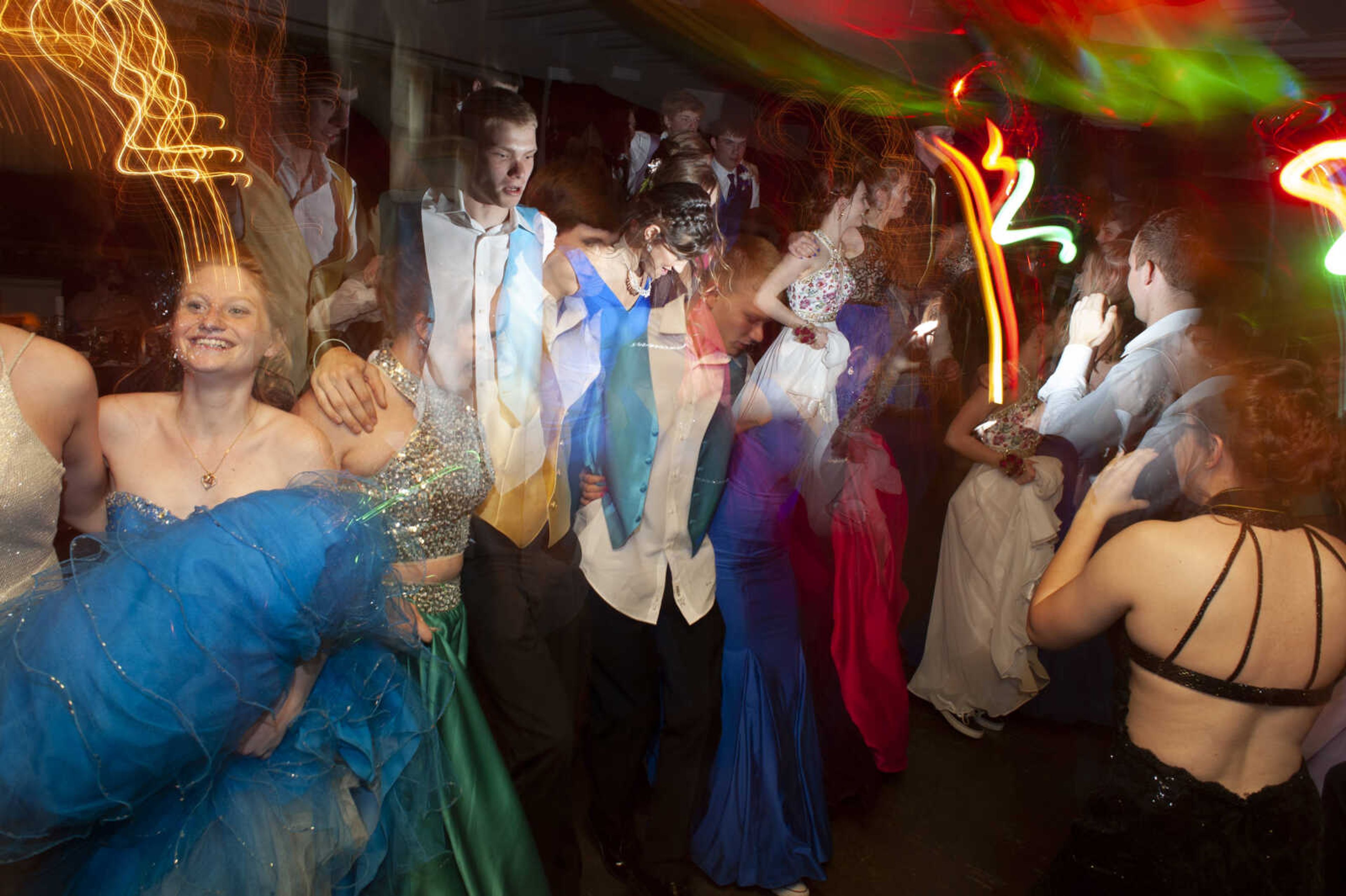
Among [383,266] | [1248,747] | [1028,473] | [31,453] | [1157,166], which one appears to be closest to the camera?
[31,453]

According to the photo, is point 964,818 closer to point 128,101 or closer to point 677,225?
point 677,225

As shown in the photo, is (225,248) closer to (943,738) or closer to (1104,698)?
(943,738)

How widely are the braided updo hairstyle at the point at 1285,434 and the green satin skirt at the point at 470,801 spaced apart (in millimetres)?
1639

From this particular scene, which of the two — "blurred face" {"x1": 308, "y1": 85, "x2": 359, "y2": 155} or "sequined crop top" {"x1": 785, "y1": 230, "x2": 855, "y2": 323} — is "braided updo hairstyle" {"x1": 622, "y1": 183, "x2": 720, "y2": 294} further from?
"blurred face" {"x1": 308, "y1": 85, "x2": 359, "y2": 155}

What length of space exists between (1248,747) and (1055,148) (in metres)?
1.70

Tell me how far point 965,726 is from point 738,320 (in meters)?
→ 1.64

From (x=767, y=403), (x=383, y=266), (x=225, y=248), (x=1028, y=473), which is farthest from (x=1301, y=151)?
(x=225, y=248)

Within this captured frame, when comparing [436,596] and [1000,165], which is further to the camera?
[1000,165]

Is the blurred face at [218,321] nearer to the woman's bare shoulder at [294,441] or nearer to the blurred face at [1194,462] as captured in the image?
the woman's bare shoulder at [294,441]

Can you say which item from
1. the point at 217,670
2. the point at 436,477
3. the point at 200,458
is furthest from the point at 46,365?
the point at 436,477

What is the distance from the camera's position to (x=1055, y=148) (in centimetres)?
250

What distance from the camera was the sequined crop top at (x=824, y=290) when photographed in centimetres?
223

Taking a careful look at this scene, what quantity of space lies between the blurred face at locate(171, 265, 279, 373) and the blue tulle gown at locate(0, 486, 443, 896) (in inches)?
9.6

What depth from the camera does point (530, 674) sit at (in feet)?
5.94
